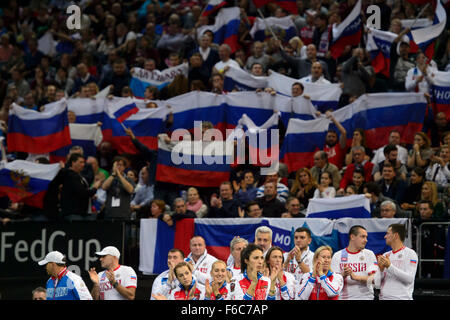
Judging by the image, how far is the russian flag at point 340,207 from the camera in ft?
48.2

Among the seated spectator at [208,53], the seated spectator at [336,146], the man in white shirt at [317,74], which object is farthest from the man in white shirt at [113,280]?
the seated spectator at [208,53]

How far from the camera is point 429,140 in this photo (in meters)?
16.4

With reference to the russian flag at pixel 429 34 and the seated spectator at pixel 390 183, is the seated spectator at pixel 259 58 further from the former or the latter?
the seated spectator at pixel 390 183

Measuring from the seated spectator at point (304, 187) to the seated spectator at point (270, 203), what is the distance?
0.52 meters

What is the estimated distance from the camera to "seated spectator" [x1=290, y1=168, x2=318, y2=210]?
15945 mm

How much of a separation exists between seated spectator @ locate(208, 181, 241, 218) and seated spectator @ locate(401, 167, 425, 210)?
2.73 metres

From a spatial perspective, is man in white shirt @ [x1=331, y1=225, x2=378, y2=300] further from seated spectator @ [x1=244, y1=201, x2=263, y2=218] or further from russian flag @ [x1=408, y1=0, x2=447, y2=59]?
russian flag @ [x1=408, y1=0, x2=447, y2=59]

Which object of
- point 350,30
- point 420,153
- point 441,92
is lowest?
point 420,153

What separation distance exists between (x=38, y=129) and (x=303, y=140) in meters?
5.31

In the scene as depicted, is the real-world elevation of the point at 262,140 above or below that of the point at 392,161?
above

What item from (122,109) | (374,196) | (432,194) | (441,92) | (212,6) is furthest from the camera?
(212,6)

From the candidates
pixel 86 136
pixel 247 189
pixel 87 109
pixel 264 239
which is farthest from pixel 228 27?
pixel 264 239

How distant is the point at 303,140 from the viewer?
1795cm

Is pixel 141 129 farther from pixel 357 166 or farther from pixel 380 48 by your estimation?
pixel 380 48
